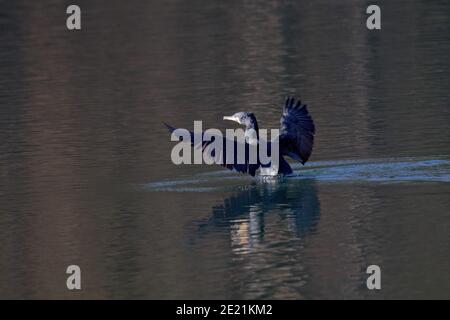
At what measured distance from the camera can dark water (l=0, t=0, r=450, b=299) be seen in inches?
456

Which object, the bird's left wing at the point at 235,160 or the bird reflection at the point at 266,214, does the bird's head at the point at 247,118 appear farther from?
the bird reflection at the point at 266,214

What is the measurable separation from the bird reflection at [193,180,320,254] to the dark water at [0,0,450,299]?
0.10ft

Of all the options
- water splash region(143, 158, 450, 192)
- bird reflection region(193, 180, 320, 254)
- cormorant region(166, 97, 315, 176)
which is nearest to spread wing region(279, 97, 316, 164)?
cormorant region(166, 97, 315, 176)

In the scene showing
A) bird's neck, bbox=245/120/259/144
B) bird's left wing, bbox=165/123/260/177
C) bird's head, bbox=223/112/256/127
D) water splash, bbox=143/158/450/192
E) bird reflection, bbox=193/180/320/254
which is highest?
bird's head, bbox=223/112/256/127

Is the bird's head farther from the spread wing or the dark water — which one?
the dark water

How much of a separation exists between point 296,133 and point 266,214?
67.2 inches

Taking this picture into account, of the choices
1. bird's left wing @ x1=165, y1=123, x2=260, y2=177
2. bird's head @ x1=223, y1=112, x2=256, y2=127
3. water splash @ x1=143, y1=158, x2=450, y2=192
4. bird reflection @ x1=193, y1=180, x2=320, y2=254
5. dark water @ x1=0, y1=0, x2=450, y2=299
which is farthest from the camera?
bird's head @ x1=223, y1=112, x2=256, y2=127

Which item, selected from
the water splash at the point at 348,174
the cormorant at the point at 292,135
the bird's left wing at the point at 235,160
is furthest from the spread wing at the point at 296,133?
the bird's left wing at the point at 235,160

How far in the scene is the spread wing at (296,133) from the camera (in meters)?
15.1

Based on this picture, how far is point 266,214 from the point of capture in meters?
13.7

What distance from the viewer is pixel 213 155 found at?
1426 centimetres

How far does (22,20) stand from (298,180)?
17378 mm
